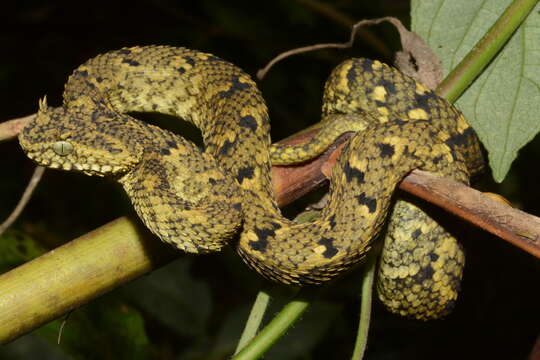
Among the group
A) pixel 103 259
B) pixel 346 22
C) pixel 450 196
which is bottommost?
pixel 103 259

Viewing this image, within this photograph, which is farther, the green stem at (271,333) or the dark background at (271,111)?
the dark background at (271,111)

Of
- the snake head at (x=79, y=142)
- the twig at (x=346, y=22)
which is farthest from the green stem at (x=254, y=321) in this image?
the twig at (x=346, y=22)

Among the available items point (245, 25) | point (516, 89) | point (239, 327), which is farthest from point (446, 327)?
point (245, 25)

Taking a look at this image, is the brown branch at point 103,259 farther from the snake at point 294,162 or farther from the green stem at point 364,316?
the green stem at point 364,316

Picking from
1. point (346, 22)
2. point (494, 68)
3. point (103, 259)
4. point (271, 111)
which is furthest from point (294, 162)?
point (271, 111)

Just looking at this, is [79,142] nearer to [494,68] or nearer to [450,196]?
[450,196]

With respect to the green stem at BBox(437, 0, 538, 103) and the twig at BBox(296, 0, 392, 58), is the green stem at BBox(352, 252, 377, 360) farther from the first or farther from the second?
the twig at BBox(296, 0, 392, 58)

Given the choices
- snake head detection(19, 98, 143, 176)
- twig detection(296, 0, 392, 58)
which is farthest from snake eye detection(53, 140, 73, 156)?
twig detection(296, 0, 392, 58)
